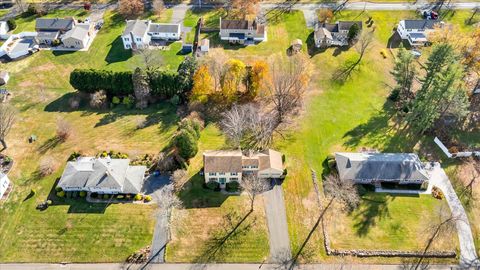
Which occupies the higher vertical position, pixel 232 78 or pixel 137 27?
pixel 137 27

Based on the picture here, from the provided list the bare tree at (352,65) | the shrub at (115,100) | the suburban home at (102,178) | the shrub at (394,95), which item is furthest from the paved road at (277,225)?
the shrub at (115,100)

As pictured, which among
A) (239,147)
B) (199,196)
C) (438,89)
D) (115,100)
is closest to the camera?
(199,196)

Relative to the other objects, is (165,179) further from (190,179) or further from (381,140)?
(381,140)

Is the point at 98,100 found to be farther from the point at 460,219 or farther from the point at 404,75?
the point at 460,219

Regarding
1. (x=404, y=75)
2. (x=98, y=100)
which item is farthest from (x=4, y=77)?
(x=404, y=75)

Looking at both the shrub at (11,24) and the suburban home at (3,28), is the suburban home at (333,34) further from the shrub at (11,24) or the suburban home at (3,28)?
the suburban home at (3,28)

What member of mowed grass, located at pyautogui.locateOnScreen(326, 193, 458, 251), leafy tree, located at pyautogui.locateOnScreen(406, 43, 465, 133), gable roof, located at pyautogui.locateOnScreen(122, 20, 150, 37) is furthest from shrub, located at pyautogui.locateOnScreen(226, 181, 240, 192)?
gable roof, located at pyautogui.locateOnScreen(122, 20, 150, 37)

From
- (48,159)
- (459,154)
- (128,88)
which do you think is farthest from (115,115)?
(459,154)
